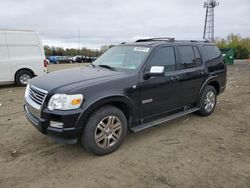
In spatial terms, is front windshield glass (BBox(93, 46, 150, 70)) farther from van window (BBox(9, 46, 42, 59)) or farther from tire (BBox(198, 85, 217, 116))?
van window (BBox(9, 46, 42, 59))

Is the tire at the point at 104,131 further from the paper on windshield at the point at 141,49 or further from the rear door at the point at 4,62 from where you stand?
the rear door at the point at 4,62

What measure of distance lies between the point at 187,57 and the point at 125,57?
142cm

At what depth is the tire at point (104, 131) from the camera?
3328mm

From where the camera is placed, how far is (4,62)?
917 centimetres

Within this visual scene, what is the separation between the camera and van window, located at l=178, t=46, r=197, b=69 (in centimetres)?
470

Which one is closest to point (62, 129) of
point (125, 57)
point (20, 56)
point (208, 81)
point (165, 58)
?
point (125, 57)

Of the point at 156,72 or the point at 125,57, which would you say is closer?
the point at 156,72

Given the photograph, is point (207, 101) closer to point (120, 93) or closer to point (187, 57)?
point (187, 57)

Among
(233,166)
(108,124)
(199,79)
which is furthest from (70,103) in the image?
(199,79)

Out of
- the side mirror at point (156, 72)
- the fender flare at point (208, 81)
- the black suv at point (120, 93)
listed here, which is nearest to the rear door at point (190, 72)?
the black suv at point (120, 93)

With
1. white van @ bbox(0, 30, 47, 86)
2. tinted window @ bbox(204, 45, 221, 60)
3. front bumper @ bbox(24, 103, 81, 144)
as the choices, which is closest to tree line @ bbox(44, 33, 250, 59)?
white van @ bbox(0, 30, 47, 86)

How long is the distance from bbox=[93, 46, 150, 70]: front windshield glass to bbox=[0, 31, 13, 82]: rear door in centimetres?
614

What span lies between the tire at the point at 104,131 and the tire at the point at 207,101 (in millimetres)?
2420

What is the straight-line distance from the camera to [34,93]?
3.63 meters
